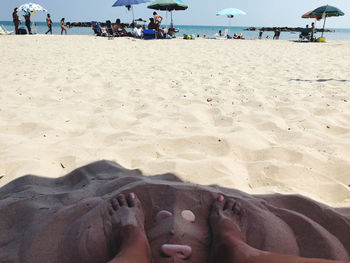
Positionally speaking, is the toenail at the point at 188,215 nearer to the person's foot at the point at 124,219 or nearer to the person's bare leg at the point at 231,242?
the person's bare leg at the point at 231,242

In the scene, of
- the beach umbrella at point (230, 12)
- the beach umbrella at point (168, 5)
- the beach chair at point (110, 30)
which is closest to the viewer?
the beach chair at point (110, 30)

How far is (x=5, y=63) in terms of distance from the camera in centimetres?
532

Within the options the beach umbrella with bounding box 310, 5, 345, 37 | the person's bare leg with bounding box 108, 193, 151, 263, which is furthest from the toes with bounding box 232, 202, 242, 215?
the beach umbrella with bounding box 310, 5, 345, 37

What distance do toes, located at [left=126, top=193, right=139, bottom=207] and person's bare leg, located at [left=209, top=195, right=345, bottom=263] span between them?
0.39m

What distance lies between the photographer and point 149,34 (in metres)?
13.0

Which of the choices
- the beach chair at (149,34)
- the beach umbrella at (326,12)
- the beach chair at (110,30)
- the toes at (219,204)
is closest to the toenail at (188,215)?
the toes at (219,204)

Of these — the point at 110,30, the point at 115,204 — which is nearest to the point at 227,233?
the point at 115,204

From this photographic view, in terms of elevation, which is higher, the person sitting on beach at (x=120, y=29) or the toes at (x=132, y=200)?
the person sitting on beach at (x=120, y=29)

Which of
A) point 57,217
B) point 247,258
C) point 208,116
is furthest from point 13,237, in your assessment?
point 208,116

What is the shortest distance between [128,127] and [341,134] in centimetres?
179

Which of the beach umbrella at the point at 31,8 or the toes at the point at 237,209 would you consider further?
the beach umbrella at the point at 31,8

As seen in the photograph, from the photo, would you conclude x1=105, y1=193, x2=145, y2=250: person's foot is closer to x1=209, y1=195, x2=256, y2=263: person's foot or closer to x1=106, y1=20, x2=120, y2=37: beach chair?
x1=209, y1=195, x2=256, y2=263: person's foot

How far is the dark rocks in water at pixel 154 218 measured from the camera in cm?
111

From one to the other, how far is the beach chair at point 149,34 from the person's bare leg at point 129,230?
12629 millimetres
